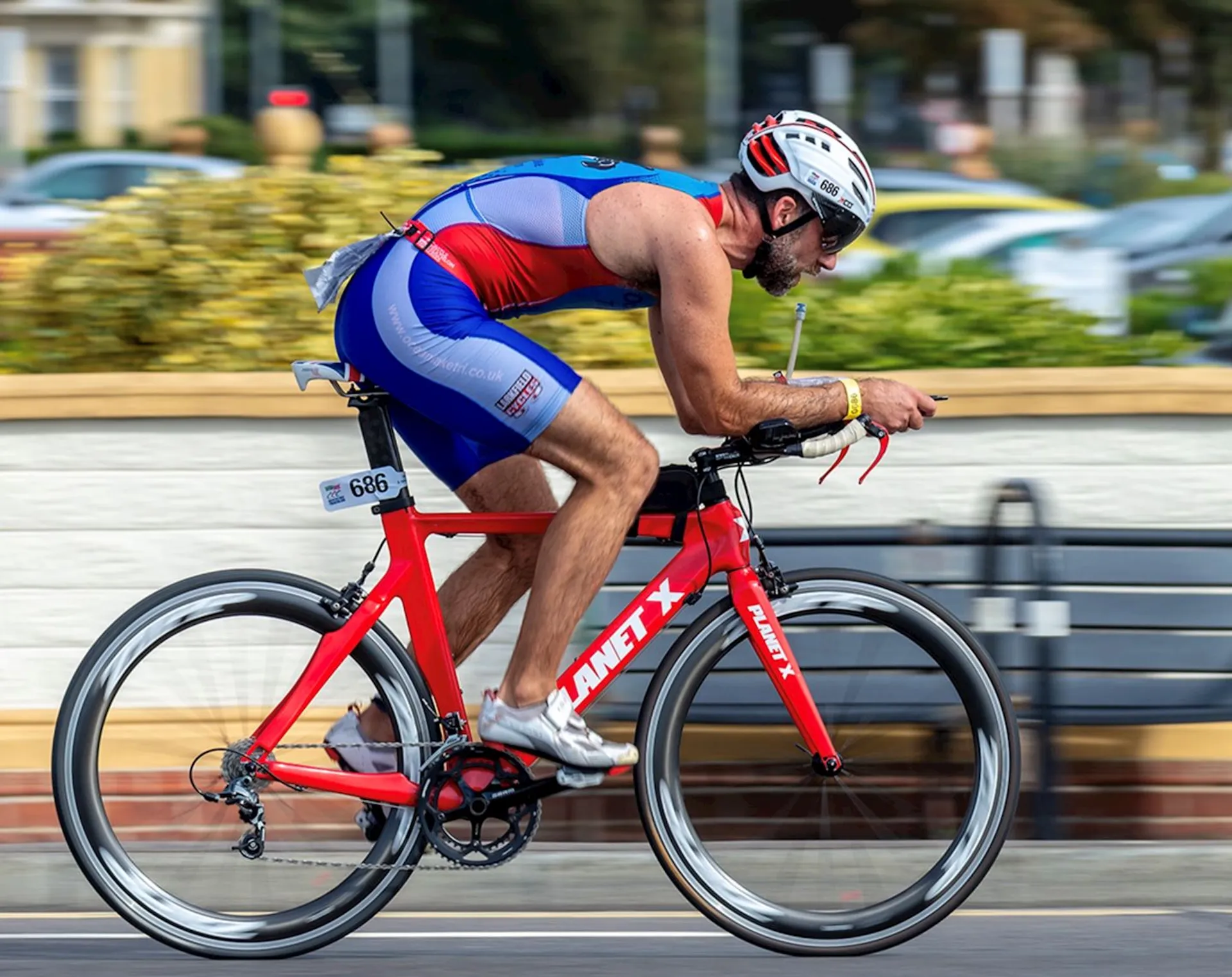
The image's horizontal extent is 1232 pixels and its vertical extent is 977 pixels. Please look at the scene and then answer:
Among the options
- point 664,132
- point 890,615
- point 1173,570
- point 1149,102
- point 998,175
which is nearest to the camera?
point 890,615

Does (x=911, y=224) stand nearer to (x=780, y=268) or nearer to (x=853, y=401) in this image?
(x=780, y=268)

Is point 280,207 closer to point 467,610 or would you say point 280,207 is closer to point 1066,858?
point 467,610

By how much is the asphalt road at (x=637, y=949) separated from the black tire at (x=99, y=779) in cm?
9

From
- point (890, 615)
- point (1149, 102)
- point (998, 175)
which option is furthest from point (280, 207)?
point (1149, 102)

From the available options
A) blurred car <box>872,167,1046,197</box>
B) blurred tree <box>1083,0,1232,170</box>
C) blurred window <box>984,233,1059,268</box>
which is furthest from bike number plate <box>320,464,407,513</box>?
blurred tree <box>1083,0,1232,170</box>

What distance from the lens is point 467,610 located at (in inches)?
195

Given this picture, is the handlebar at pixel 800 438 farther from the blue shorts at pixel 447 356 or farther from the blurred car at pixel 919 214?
the blurred car at pixel 919 214

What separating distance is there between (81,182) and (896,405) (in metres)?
20.3

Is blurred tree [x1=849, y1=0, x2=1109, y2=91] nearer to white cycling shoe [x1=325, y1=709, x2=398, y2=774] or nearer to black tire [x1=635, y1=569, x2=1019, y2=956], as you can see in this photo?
black tire [x1=635, y1=569, x2=1019, y2=956]

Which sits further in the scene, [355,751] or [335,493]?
[355,751]

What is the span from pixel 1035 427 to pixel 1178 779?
1122 millimetres

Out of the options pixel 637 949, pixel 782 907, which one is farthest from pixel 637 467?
pixel 637 949

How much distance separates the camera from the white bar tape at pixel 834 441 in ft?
15.3

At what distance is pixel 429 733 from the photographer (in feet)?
15.8
